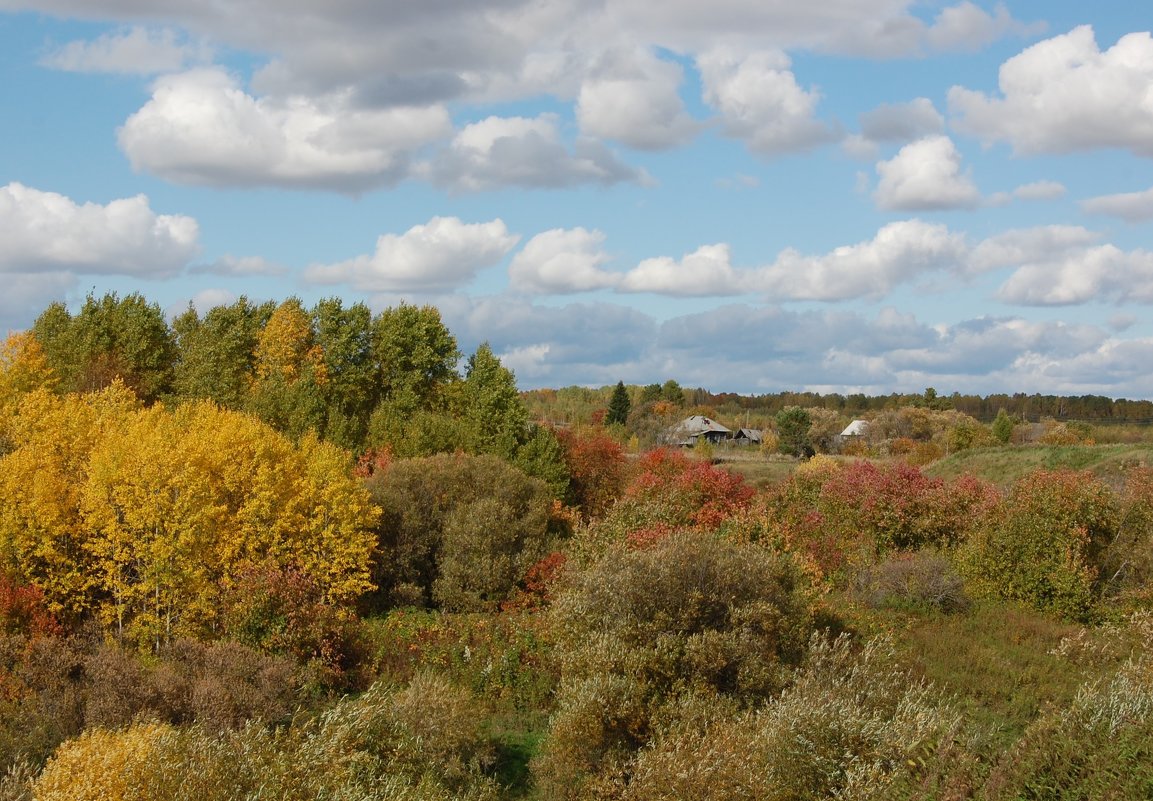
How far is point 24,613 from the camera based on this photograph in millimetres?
26281

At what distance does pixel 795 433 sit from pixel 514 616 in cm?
7929

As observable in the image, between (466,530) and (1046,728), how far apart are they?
74.8ft

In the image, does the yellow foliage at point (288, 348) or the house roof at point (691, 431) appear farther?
the house roof at point (691, 431)

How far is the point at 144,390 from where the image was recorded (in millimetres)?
55594

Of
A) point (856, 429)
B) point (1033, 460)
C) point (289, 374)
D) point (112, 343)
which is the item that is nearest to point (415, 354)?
point (289, 374)

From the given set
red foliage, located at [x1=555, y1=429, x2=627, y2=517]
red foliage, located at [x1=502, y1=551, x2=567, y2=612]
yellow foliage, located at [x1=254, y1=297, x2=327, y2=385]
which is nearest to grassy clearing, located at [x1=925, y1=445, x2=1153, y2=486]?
red foliage, located at [x1=555, y1=429, x2=627, y2=517]

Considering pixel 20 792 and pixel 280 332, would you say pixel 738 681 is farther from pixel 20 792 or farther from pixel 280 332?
pixel 280 332

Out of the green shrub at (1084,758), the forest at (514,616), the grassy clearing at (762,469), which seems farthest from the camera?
the grassy clearing at (762,469)

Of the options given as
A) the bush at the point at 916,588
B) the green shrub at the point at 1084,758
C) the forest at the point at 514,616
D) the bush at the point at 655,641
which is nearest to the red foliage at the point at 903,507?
the forest at the point at 514,616

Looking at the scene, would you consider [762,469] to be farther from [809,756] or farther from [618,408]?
[809,756]

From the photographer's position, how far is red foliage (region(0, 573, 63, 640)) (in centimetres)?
2547

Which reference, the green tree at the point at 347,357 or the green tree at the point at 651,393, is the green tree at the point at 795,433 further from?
the green tree at the point at 347,357

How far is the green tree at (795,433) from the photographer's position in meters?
102

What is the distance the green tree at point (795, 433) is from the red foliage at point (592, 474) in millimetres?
52089
